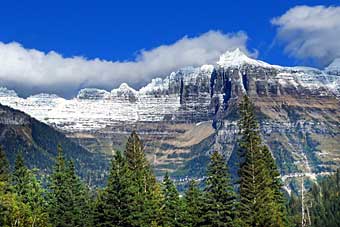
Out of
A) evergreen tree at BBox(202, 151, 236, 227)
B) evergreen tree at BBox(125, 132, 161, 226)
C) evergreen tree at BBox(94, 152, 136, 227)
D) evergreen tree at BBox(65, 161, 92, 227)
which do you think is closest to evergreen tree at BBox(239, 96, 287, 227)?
evergreen tree at BBox(202, 151, 236, 227)

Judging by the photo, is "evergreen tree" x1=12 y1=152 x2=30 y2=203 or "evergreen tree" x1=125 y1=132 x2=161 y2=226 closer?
"evergreen tree" x1=125 y1=132 x2=161 y2=226

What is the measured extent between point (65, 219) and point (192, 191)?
22289mm

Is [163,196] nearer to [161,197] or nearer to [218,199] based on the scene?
[161,197]

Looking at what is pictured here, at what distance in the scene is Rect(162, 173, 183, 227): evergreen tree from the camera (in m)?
97.0

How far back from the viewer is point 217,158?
3622 inches

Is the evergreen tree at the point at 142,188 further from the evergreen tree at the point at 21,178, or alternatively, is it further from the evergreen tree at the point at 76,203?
the evergreen tree at the point at 21,178

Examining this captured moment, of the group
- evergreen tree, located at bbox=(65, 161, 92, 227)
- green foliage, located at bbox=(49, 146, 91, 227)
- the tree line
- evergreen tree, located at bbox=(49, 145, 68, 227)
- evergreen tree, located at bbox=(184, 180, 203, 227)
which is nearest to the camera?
the tree line

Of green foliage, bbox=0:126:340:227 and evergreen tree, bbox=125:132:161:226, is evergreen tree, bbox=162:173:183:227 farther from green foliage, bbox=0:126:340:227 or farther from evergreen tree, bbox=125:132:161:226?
evergreen tree, bbox=125:132:161:226

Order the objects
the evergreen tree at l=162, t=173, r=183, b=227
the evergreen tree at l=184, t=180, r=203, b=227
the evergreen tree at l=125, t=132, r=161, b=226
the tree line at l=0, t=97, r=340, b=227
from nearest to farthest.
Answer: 1. the tree line at l=0, t=97, r=340, b=227
2. the evergreen tree at l=184, t=180, r=203, b=227
3. the evergreen tree at l=125, t=132, r=161, b=226
4. the evergreen tree at l=162, t=173, r=183, b=227

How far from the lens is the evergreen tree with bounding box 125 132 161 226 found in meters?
92.8

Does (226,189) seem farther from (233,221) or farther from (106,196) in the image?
(106,196)

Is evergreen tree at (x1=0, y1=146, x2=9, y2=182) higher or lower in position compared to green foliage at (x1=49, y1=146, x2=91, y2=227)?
higher

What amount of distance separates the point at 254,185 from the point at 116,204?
767 inches

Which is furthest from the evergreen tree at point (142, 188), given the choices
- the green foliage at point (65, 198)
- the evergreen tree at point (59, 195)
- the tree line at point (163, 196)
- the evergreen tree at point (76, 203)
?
the evergreen tree at point (59, 195)
